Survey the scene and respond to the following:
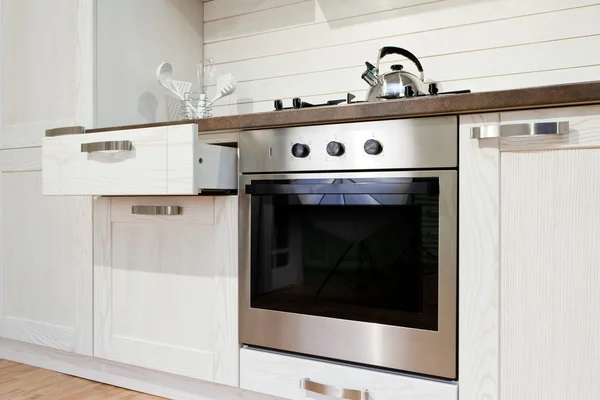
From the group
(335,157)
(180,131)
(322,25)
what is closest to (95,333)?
(180,131)

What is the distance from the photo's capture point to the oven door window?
1189mm

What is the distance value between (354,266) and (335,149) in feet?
0.99

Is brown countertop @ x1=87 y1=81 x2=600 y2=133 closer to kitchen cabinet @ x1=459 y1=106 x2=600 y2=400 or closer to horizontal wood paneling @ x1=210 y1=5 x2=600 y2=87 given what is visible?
kitchen cabinet @ x1=459 y1=106 x2=600 y2=400

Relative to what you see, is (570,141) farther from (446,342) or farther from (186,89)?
A: (186,89)

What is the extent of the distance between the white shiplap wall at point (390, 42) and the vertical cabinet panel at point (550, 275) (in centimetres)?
65

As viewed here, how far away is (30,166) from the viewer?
73.4 inches

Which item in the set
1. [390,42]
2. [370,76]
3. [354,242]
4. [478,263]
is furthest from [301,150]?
[390,42]

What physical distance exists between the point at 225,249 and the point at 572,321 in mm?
878

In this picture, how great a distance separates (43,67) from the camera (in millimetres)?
1845

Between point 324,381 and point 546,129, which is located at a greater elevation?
point 546,129

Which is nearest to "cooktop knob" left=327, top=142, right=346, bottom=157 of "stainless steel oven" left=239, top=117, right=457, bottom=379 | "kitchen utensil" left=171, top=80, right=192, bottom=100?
"stainless steel oven" left=239, top=117, right=457, bottom=379

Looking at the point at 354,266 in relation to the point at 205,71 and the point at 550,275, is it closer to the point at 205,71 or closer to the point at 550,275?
the point at 550,275

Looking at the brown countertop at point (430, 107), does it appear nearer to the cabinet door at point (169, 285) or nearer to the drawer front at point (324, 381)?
the cabinet door at point (169, 285)

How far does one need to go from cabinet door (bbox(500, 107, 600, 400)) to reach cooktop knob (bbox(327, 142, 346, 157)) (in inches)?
14.9
